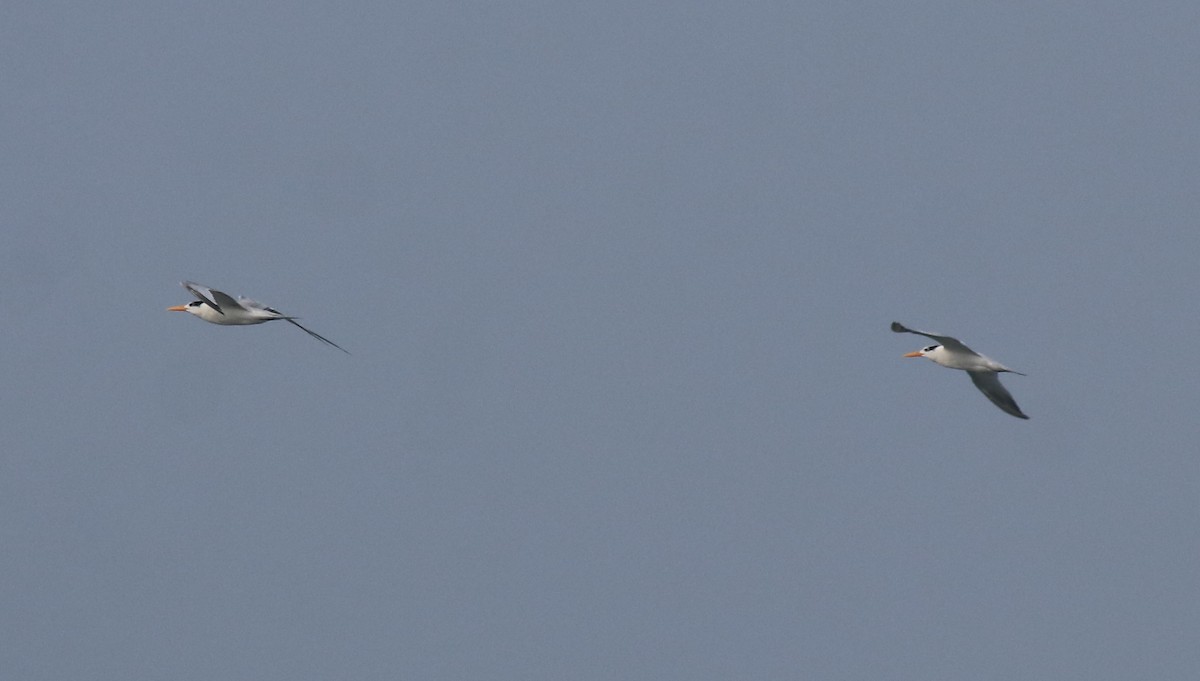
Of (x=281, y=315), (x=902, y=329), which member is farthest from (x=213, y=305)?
(x=902, y=329)

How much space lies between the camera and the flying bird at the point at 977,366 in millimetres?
46438

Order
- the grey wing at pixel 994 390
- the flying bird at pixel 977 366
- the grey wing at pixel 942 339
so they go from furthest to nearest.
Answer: the grey wing at pixel 994 390 < the flying bird at pixel 977 366 < the grey wing at pixel 942 339

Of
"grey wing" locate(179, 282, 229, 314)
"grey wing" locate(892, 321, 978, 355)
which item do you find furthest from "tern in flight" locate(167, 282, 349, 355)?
"grey wing" locate(892, 321, 978, 355)

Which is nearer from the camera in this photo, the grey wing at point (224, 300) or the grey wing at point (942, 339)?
the grey wing at point (942, 339)

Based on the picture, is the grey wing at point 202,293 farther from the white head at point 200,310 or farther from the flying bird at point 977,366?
the flying bird at point 977,366

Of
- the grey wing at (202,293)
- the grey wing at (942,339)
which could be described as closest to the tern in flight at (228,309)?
the grey wing at (202,293)

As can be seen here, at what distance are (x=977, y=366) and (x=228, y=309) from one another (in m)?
18.4

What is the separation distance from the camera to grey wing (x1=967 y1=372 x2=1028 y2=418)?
4781 centimetres

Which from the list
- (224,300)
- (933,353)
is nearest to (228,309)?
(224,300)

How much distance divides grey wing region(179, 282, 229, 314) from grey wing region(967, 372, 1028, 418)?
1875 cm

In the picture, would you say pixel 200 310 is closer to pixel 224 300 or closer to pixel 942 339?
pixel 224 300

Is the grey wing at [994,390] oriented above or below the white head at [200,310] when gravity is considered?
above

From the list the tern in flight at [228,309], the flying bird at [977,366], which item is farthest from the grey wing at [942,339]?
the tern in flight at [228,309]

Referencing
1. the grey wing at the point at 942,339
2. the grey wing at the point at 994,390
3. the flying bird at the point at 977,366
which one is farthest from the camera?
the grey wing at the point at 994,390
